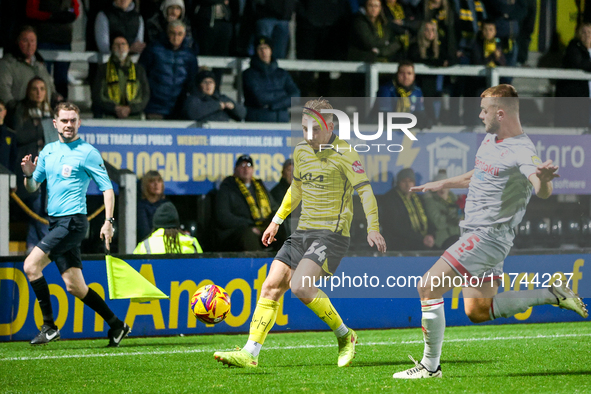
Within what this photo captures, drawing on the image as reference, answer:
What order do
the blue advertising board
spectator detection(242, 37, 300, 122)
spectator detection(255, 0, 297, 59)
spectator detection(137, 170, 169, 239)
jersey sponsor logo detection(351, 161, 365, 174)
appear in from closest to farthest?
jersey sponsor logo detection(351, 161, 365, 174) < the blue advertising board < spectator detection(137, 170, 169, 239) < spectator detection(242, 37, 300, 122) < spectator detection(255, 0, 297, 59)

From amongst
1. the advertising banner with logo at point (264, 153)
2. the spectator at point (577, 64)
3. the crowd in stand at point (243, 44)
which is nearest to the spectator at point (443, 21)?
the crowd in stand at point (243, 44)

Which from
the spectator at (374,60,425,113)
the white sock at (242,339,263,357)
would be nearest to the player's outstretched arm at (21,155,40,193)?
the white sock at (242,339,263,357)

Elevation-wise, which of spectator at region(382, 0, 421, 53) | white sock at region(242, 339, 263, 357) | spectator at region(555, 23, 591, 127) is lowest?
white sock at region(242, 339, 263, 357)

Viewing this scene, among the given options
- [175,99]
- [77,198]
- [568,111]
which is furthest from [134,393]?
[568,111]

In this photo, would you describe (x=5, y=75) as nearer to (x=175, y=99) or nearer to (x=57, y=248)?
(x=175, y=99)

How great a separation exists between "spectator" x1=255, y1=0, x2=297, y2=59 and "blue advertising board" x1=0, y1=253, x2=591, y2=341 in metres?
3.48

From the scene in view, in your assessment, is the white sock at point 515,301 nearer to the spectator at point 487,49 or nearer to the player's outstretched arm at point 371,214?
the player's outstretched arm at point 371,214

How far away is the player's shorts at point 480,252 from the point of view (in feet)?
18.8

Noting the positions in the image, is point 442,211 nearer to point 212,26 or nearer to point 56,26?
point 212,26

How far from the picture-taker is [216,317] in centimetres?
750

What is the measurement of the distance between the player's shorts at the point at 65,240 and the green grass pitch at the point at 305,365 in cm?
82

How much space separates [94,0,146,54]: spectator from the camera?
1027cm

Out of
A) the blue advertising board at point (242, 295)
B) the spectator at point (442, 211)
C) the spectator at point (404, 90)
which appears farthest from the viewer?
the spectator at point (404, 90)

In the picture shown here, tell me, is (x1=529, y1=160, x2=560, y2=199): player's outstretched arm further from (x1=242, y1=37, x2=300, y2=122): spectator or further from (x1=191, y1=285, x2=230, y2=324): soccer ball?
(x1=242, y1=37, x2=300, y2=122): spectator
